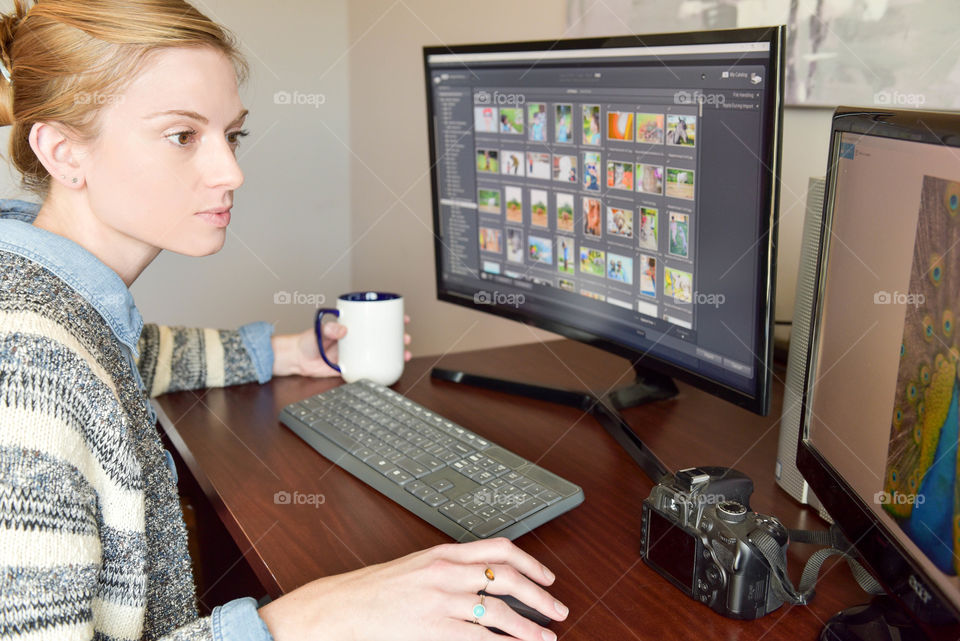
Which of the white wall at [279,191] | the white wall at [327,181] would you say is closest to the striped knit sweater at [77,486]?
the white wall at [327,181]

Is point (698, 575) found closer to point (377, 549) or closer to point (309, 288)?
point (377, 549)

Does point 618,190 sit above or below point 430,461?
above

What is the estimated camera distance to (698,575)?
68cm

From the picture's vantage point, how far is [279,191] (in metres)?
2.76

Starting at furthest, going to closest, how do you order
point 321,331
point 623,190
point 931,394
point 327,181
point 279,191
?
point 327,181, point 279,191, point 321,331, point 623,190, point 931,394

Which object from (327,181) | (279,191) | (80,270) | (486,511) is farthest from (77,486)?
(327,181)

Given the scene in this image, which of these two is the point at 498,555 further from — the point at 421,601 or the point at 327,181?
the point at 327,181

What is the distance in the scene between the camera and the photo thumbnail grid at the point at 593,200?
37.7 inches

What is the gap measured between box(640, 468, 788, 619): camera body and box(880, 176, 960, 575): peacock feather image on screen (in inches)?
4.9

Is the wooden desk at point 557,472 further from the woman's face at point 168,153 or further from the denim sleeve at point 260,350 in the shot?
the woman's face at point 168,153

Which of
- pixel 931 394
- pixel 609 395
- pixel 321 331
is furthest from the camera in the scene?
pixel 321 331

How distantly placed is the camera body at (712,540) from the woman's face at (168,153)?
576 mm

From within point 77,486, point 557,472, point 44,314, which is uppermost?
point 44,314

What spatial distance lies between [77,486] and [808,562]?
1.97ft
